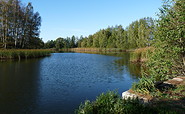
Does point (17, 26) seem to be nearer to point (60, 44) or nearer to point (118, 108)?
point (118, 108)

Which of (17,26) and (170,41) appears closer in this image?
(170,41)

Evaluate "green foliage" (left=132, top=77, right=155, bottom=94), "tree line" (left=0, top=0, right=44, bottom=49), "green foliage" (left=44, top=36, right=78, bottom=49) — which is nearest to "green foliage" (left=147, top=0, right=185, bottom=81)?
"green foliage" (left=132, top=77, right=155, bottom=94)

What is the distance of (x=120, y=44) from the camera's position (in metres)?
73.0

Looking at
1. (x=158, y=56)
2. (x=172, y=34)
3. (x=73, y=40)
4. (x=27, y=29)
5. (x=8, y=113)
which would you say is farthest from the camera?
(x=73, y=40)

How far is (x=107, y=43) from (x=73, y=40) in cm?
4437

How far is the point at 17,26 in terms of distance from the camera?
35.7 metres

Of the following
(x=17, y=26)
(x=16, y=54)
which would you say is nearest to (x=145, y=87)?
(x=16, y=54)

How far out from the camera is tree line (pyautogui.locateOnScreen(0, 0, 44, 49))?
32.3m

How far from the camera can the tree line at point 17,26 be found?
3228 centimetres

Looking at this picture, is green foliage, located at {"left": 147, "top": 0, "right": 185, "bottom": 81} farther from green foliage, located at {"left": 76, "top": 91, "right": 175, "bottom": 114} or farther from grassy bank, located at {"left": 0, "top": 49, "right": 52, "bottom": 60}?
grassy bank, located at {"left": 0, "top": 49, "right": 52, "bottom": 60}

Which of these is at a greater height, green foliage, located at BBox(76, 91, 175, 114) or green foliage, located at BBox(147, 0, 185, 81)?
green foliage, located at BBox(147, 0, 185, 81)

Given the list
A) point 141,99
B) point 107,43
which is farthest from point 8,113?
point 107,43

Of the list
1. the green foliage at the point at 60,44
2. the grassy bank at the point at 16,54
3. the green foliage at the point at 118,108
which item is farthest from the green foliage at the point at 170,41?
the green foliage at the point at 60,44

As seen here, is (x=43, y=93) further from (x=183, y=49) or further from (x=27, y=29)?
(x=27, y=29)
